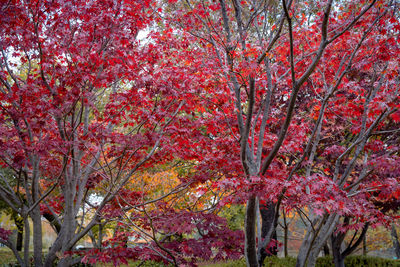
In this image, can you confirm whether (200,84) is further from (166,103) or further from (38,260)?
(38,260)

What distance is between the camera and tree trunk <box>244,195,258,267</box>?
3.42 m

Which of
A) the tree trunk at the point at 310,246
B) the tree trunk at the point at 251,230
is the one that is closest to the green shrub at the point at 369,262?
the tree trunk at the point at 310,246

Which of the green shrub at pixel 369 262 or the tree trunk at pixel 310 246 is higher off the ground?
the tree trunk at pixel 310 246

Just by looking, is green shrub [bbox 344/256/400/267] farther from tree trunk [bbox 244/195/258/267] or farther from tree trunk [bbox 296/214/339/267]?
tree trunk [bbox 244/195/258/267]

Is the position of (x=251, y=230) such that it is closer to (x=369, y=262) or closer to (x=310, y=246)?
(x=310, y=246)

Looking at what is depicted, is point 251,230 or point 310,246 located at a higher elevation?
point 251,230

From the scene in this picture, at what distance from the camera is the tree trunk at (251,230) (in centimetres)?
342

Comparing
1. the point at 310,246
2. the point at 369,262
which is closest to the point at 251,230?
the point at 310,246

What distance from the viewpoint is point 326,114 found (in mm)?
5594

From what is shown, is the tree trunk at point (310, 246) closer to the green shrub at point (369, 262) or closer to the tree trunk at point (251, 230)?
the tree trunk at point (251, 230)

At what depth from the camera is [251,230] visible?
3.46 metres

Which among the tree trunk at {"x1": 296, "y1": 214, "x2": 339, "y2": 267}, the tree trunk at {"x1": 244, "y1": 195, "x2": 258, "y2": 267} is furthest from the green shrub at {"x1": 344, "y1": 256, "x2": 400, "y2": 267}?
the tree trunk at {"x1": 244, "y1": 195, "x2": 258, "y2": 267}

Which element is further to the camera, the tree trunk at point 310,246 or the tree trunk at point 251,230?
the tree trunk at point 310,246

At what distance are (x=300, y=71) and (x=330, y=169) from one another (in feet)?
13.0
